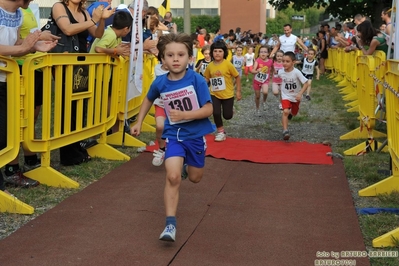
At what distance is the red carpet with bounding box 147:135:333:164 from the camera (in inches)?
362

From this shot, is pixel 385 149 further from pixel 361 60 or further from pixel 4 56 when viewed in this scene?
pixel 4 56

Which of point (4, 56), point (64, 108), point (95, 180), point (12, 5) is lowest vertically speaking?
point (95, 180)

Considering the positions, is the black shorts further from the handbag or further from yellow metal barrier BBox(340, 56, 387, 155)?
yellow metal barrier BBox(340, 56, 387, 155)

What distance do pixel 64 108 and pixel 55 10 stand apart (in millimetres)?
1189

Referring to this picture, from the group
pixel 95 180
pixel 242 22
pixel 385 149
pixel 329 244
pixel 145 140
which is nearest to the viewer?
pixel 329 244

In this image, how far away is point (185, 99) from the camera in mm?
5762

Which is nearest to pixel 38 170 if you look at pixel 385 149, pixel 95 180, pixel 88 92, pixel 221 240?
pixel 95 180

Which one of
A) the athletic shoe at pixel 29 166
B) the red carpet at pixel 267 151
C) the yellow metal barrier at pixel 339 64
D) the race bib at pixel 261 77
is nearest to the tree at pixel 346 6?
the yellow metal barrier at pixel 339 64

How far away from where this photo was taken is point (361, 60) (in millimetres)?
11125

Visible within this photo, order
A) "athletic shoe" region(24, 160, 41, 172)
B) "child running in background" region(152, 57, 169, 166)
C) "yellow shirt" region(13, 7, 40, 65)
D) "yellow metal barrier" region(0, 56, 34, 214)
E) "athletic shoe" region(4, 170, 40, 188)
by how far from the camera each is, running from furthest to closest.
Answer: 1. "child running in background" region(152, 57, 169, 166)
2. "athletic shoe" region(24, 160, 41, 172)
3. "yellow shirt" region(13, 7, 40, 65)
4. "athletic shoe" region(4, 170, 40, 188)
5. "yellow metal barrier" region(0, 56, 34, 214)

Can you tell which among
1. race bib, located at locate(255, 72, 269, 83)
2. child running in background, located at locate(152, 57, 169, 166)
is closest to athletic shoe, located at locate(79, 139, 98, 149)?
child running in background, located at locate(152, 57, 169, 166)

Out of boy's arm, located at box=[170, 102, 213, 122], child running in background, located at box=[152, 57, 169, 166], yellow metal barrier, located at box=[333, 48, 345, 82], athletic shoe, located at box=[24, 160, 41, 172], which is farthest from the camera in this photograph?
yellow metal barrier, located at box=[333, 48, 345, 82]

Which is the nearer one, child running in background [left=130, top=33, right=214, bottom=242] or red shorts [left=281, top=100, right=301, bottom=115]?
child running in background [left=130, top=33, right=214, bottom=242]

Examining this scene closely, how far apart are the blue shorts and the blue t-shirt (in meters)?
0.04
